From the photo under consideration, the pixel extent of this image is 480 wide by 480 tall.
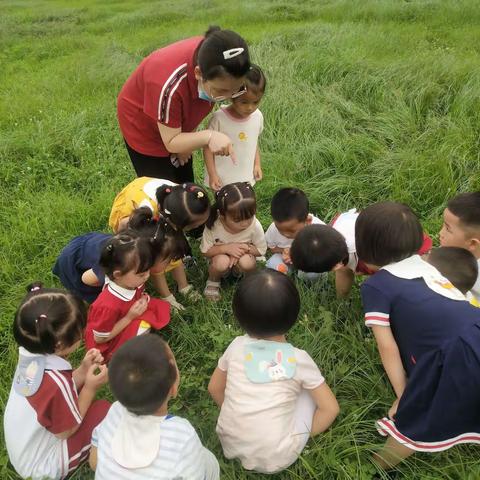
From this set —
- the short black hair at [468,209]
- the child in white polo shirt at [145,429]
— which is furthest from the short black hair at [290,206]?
the child in white polo shirt at [145,429]

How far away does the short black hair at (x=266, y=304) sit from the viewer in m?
1.71

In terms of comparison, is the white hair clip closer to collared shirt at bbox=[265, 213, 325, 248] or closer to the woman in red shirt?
the woman in red shirt

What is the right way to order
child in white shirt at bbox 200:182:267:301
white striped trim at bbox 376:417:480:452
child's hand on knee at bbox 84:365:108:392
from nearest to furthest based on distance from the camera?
white striped trim at bbox 376:417:480:452 < child's hand on knee at bbox 84:365:108:392 < child in white shirt at bbox 200:182:267:301

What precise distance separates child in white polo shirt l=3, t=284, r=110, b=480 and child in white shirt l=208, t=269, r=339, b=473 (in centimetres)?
63

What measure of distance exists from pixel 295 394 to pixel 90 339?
3.60ft

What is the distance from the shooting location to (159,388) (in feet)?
4.74

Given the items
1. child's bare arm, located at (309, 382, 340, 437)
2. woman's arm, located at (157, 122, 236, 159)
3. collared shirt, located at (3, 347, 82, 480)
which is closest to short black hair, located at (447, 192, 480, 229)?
child's bare arm, located at (309, 382, 340, 437)

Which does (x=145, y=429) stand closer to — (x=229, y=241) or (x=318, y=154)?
(x=229, y=241)

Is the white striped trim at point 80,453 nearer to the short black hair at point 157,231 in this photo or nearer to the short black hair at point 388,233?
the short black hair at point 157,231

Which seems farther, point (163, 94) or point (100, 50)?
point (100, 50)

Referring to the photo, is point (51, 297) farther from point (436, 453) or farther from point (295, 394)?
point (436, 453)

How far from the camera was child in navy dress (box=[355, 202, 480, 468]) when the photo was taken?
1.57 meters

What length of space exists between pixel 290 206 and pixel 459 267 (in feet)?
3.25

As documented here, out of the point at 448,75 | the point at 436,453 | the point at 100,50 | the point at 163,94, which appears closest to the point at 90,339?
the point at 163,94
